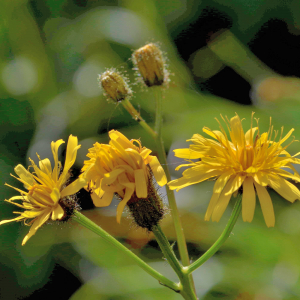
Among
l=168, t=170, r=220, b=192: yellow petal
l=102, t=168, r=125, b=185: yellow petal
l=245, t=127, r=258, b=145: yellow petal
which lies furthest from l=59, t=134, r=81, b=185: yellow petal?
l=245, t=127, r=258, b=145: yellow petal

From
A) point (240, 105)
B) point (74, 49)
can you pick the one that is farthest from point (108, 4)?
point (240, 105)

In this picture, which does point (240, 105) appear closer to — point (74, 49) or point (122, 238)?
point (122, 238)

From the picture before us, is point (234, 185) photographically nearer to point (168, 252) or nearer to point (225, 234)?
point (225, 234)

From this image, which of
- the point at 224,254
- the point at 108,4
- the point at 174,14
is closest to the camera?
the point at 224,254

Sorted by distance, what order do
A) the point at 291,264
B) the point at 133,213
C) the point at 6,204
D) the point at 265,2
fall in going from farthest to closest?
1. the point at 265,2
2. the point at 6,204
3. the point at 291,264
4. the point at 133,213

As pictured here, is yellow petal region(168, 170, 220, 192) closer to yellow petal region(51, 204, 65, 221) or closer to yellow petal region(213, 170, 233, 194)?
yellow petal region(213, 170, 233, 194)

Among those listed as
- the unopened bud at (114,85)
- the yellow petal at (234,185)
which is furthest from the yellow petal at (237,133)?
the unopened bud at (114,85)

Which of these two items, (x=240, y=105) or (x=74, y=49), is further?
(x=74, y=49)

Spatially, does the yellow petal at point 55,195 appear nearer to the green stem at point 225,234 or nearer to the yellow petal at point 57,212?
the yellow petal at point 57,212
